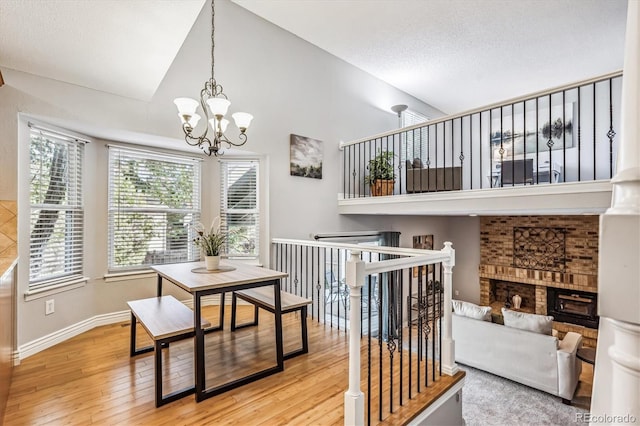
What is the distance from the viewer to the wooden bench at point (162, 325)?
81.4 inches

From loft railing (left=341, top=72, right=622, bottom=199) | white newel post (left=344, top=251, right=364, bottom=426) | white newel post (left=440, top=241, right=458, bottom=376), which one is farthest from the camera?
loft railing (left=341, top=72, right=622, bottom=199)

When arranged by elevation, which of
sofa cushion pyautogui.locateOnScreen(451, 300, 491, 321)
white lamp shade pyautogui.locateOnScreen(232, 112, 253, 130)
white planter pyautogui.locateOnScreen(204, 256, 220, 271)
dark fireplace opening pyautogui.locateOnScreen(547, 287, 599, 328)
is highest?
white lamp shade pyautogui.locateOnScreen(232, 112, 253, 130)

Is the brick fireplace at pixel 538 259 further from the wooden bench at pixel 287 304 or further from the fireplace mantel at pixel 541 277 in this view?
the wooden bench at pixel 287 304

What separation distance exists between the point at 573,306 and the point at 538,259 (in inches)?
41.9

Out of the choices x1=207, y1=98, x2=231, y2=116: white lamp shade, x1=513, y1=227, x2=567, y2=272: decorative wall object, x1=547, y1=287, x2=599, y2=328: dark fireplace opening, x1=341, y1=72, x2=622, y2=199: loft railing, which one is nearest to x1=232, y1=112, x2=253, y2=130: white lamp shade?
x1=207, y1=98, x2=231, y2=116: white lamp shade

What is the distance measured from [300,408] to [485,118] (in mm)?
8032

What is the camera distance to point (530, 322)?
3920 mm

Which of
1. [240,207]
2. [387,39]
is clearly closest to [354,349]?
[240,207]

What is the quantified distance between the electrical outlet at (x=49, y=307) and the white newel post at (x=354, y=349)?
3.10m

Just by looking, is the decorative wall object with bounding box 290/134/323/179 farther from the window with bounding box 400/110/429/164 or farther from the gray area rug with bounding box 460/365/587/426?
the gray area rug with bounding box 460/365/587/426

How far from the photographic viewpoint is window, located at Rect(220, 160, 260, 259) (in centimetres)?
446

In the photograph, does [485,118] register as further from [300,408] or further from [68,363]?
[68,363]

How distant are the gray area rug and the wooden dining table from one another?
8.74ft

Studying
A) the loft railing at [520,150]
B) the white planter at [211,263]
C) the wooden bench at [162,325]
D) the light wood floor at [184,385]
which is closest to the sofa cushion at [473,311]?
the loft railing at [520,150]
